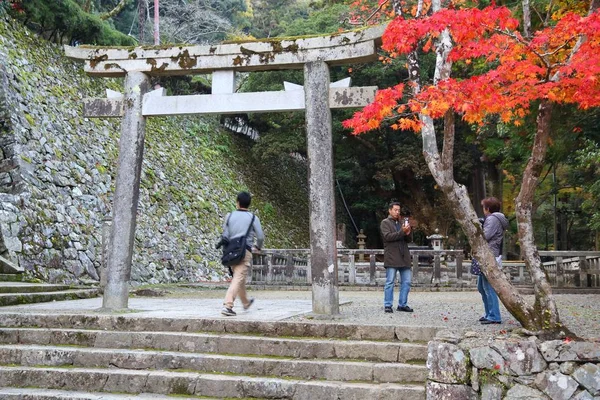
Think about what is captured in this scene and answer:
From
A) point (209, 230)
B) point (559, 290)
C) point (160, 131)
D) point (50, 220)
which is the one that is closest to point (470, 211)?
point (559, 290)

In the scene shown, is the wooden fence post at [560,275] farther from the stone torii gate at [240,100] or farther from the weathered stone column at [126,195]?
the weathered stone column at [126,195]

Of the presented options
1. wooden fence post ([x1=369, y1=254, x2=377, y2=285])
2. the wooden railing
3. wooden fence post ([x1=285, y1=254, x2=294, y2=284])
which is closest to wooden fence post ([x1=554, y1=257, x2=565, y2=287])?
the wooden railing

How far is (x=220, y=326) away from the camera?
6.75m

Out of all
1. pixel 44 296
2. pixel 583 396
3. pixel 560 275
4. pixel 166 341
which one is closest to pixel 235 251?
pixel 166 341

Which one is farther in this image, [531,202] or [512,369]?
A: [531,202]

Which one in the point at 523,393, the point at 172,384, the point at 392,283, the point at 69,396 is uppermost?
the point at 392,283

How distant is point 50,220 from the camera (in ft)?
43.9

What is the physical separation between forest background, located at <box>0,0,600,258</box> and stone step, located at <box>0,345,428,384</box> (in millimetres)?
11773

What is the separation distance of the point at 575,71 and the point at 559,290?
29.9 ft

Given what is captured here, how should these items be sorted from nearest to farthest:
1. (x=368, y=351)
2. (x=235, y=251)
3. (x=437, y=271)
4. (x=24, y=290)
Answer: (x=368, y=351) < (x=235, y=251) < (x=24, y=290) < (x=437, y=271)

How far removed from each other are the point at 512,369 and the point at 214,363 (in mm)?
3018

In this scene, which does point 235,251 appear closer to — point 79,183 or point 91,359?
point 91,359

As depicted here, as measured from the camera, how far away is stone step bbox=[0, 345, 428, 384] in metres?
5.68

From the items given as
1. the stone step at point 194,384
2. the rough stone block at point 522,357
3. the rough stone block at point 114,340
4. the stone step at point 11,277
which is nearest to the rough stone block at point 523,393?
the rough stone block at point 522,357
